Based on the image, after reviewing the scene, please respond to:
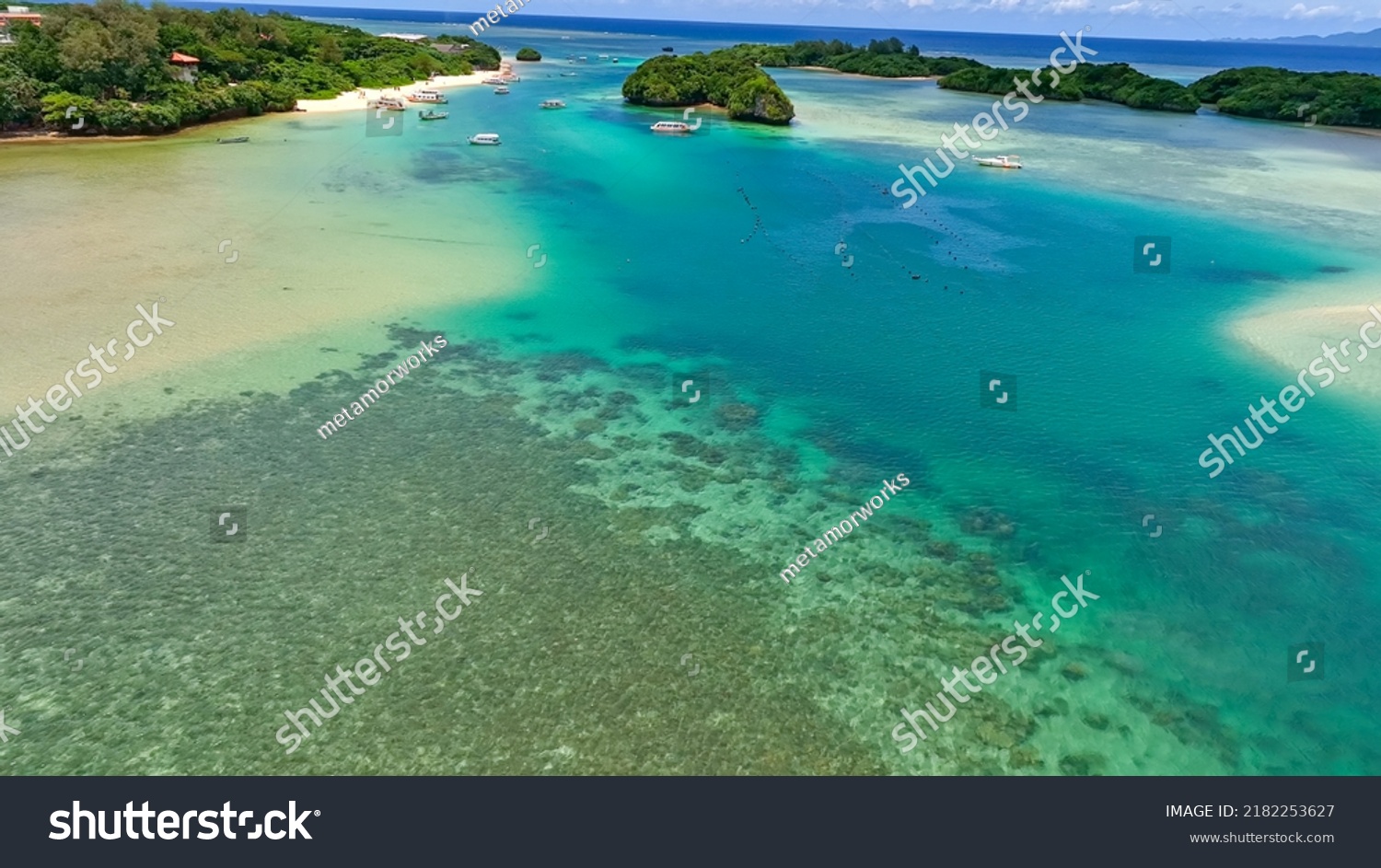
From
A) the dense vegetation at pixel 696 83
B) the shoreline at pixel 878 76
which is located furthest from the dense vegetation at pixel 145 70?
the shoreline at pixel 878 76

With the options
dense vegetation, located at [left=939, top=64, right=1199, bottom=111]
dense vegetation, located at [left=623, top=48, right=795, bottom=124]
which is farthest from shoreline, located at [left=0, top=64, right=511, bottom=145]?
dense vegetation, located at [left=939, top=64, right=1199, bottom=111]

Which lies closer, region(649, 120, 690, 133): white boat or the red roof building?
the red roof building

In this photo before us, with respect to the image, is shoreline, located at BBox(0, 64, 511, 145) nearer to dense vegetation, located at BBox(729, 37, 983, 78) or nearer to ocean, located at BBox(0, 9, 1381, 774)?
ocean, located at BBox(0, 9, 1381, 774)

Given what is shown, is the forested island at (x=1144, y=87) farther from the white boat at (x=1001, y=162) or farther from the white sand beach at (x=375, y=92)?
the white sand beach at (x=375, y=92)

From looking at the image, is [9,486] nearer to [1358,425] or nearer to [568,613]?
[568,613]

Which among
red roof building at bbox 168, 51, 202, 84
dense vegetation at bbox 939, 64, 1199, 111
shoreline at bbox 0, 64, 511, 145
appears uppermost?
dense vegetation at bbox 939, 64, 1199, 111
